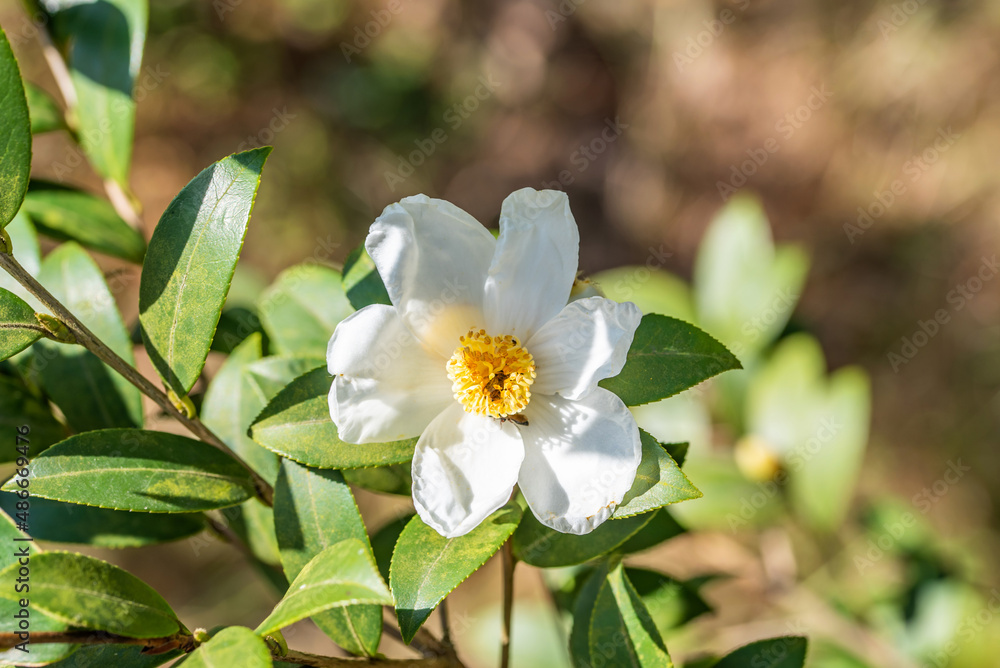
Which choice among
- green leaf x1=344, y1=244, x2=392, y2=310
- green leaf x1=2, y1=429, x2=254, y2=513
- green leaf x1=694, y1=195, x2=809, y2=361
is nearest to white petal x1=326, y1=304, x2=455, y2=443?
green leaf x1=344, y1=244, x2=392, y2=310

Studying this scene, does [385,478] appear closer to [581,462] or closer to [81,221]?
[581,462]

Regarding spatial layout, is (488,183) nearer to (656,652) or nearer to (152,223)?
(152,223)

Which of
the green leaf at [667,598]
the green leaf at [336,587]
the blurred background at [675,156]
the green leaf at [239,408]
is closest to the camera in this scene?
the green leaf at [336,587]

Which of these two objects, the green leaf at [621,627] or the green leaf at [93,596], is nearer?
the green leaf at [93,596]

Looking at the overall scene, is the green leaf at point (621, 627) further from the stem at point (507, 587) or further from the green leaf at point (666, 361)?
the green leaf at point (666, 361)

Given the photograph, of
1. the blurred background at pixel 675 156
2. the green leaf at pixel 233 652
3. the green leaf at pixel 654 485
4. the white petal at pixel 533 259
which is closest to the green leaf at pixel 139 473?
the green leaf at pixel 233 652

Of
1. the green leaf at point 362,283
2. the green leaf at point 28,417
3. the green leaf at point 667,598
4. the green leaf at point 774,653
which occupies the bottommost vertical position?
the green leaf at point 667,598
